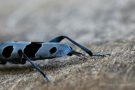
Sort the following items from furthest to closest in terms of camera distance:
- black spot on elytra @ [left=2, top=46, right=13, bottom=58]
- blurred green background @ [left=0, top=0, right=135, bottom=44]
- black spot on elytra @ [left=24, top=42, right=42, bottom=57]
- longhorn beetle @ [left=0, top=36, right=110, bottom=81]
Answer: blurred green background @ [left=0, top=0, right=135, bottom=44]
black spot on elytra @ [left=2, top=46, right=13, bottom=58]
black spot on elytra @ [left=24, top=42, right=42, bottom=57]
longhorn beetle @ [left=0, top=36, right=110, bottom=81]

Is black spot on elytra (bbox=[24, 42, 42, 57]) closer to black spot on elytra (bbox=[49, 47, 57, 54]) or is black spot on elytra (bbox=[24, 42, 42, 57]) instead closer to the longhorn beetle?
the longhorn beetle

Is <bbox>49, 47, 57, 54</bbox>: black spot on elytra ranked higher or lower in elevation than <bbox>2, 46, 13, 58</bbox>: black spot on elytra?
higher

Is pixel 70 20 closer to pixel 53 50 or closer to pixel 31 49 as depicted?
pixel 31 49

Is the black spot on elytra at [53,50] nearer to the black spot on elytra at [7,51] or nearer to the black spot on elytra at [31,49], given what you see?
the black spot on elytra at [31,49]

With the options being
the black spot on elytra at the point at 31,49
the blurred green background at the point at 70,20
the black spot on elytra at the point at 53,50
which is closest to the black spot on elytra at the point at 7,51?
the black spot on elytra at the point at 31,49

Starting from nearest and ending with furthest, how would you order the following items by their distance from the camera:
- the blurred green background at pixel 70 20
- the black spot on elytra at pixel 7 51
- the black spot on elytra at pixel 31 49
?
the black spot on elytra at pixel 31 49
the black spot on elytra at pixel 7 51
the blurred green background at pixel 70 20

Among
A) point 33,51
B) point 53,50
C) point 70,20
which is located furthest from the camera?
point 70,20

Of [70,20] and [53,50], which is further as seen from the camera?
[70,20]

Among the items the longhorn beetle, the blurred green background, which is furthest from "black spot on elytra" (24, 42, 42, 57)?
the blurred green background

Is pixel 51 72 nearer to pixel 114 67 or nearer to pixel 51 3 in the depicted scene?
pixel 114 67

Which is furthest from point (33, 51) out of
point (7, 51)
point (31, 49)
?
point (7, 51)
